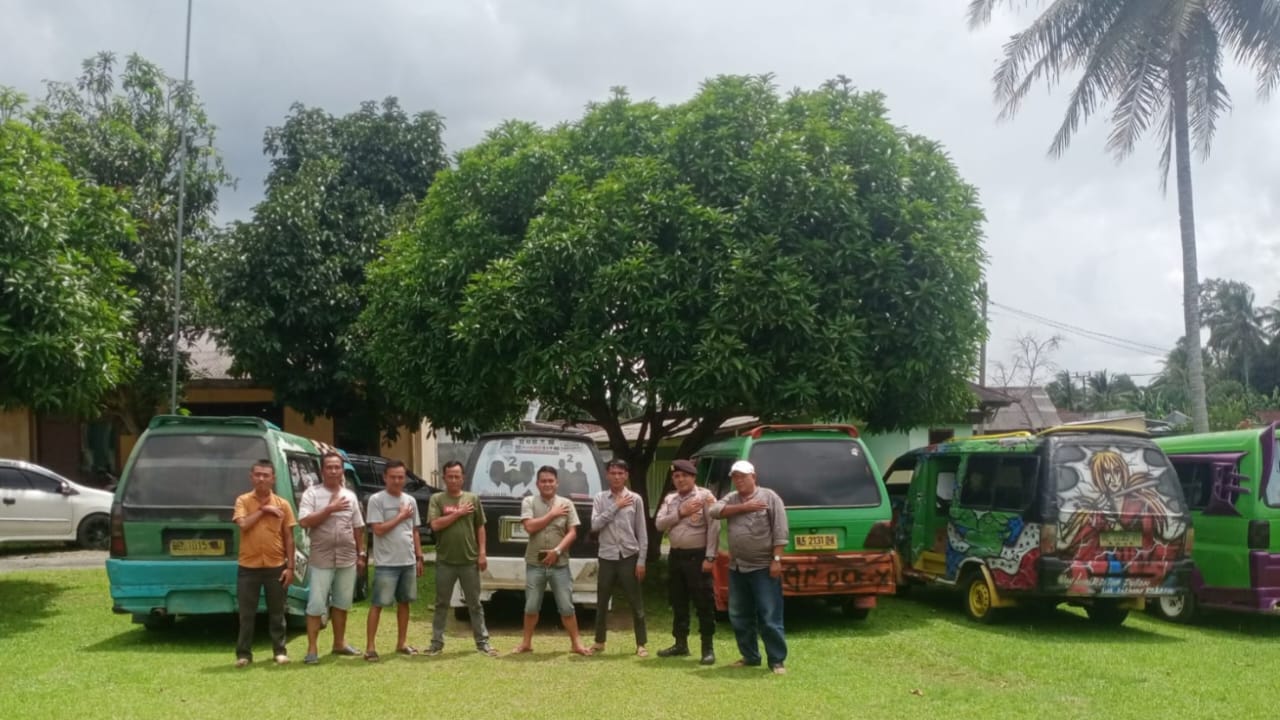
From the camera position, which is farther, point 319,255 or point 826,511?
point 319,255

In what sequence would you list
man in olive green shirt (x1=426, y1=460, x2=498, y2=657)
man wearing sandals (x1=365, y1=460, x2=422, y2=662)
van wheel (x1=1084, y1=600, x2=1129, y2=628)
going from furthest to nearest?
1. van wheel (x1=1084, y1=600, x2=1129, y2=628)
2. man in olive green shirt (x1=426, y1=460, x2=498, y2=657)
3. man wearing sandals (x1=365, y1=460, x2=422, y2=662)

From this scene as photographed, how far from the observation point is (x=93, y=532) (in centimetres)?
1734

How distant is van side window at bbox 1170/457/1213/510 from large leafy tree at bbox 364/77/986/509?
8.17ft

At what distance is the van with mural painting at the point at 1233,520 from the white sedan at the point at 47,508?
14.8 m

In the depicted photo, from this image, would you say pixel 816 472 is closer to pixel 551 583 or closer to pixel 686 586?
pixel 686 586

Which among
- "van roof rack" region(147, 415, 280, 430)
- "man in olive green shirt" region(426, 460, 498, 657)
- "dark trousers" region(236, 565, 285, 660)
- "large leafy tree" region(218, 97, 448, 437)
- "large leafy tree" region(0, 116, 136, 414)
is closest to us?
"dark trousers" region(236, 565, 285, 660)

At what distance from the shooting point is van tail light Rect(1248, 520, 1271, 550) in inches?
412

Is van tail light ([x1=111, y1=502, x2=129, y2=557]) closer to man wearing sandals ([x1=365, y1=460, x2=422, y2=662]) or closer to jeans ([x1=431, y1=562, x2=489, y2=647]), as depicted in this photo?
man wearing sandals ([x1=365, y1=460, x2=422, y2=662])

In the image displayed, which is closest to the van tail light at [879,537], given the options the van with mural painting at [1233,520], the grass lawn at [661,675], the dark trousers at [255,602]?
the grass lawn at [661,675]

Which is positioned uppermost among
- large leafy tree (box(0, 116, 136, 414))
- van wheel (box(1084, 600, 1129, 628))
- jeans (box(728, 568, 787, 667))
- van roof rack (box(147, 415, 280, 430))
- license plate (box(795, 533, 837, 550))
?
large leafy tree (box(0, 116, 136, 414))

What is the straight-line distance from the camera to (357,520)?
8.70 m

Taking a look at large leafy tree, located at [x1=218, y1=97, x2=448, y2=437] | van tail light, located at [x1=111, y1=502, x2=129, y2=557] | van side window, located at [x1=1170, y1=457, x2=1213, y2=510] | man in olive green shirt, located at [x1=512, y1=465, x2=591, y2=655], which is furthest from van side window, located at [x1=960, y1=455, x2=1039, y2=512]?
large leafy tree, located at [x1=218, y1=97, x2=448, y2=437]

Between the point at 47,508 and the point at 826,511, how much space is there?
12677 millimetres

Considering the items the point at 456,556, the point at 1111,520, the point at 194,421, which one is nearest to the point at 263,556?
the point at 456,556
